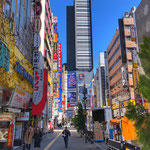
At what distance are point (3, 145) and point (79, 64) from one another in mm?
184533

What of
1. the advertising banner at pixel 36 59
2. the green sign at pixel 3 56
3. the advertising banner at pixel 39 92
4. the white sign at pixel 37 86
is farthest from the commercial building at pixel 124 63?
the green sign at pixel 3 56

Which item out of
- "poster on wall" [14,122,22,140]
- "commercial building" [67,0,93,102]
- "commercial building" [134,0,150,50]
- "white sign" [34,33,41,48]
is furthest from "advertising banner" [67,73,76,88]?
"commercial building" [134,0,150,50]

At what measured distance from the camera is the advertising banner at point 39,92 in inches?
848

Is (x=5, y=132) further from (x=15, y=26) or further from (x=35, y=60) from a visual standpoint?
(x=35, y=60)

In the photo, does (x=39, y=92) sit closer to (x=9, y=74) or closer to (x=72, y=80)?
(x=9, y=74)

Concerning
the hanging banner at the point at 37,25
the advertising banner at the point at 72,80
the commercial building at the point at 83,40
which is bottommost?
the hanging banner at the point at 37,25

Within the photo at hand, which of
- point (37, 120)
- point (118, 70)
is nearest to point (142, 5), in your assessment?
point (37, 120)

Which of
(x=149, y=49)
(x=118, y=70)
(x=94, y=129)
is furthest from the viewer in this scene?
(x=118, y=70)

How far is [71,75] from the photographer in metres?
194

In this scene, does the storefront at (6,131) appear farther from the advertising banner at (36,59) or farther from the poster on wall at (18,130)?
the advertising banner at (36,59)

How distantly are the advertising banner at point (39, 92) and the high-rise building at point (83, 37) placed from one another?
17406 centimetres

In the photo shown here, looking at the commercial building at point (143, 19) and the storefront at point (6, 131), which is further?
the commercial building at point (143, 19)

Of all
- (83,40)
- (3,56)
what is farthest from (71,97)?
(3,56)

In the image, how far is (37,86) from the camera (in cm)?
2278
